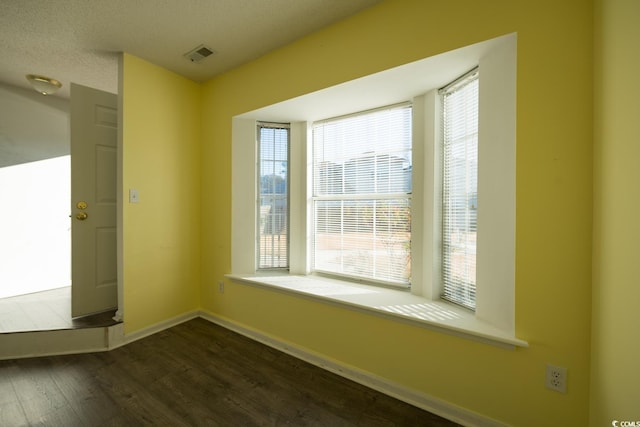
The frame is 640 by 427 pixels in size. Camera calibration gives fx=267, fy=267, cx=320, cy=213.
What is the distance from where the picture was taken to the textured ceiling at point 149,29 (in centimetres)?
178

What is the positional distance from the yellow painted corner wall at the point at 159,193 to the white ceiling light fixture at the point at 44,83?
116 centimetres

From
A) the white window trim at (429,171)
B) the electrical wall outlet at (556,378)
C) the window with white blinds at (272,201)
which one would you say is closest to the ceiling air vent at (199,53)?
the white window trim at (429,171)

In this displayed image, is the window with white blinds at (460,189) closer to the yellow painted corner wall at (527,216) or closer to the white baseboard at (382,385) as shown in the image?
the yellow painted corner wall at (527,216)

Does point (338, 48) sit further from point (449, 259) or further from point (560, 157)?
point (449, 259)

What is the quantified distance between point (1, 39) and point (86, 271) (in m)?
1.98

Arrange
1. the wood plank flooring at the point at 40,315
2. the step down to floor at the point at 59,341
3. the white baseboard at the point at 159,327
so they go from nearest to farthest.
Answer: the step down to floor at the point at 59,341
the wood plank flooring at the point at 40,315
the white baseboard at the point at 159,327

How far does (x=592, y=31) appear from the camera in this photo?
1.19 meters

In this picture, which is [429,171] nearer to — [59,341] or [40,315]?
[59,341]

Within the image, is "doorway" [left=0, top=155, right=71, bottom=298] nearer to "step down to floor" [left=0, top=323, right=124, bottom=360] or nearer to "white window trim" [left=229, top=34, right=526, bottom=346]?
"step down to floor" [left=0, top=323, right=124, bottom=360]

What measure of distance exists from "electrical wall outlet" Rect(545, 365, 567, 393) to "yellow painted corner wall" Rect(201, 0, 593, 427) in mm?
26

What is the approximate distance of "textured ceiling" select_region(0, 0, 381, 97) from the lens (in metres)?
1.78

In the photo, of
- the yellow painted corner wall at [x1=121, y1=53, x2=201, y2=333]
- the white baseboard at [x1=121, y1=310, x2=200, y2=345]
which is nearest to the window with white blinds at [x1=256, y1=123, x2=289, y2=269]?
the yellow painted corner wall at [x1=121, y1=53, x2=201, y2=333]

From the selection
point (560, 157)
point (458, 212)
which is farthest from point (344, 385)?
point (560, 157)

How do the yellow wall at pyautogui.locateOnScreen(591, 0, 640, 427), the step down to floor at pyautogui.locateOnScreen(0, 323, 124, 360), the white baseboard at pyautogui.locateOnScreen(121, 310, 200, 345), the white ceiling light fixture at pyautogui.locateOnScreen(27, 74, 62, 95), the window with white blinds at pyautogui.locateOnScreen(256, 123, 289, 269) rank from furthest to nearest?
the window with white blinds at pyautogui.locateOnScreen(256, 123, 289, 269) → the white ceiling light fixture at pyautogui.locateOnScreen(27, 74, 62, 95) → the white baseboard at pyautogui.locateOnScreen(121, 310, 200, 345) → the step down to floor at pyautogui.locateOnScreen(0, 323, 124, 360) → the yellow wall at pyautogui.locateOnScreen(591, 0, 640, 427)
